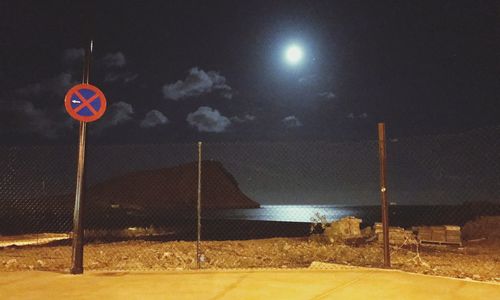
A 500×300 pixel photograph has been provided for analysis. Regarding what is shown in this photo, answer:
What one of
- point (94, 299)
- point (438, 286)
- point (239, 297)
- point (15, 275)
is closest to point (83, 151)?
point (15, 275)

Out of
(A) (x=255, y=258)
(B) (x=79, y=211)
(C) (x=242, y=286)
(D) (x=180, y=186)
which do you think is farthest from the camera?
(D) (x=180, y=186)

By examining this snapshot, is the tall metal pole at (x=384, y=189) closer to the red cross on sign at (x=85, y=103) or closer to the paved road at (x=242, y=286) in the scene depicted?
the paved road at (x=242, y=286)

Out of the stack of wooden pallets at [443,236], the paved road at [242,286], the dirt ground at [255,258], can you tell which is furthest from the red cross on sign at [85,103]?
the stack of wooden pallets at [443,236]

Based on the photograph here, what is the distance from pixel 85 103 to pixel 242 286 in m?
3.32

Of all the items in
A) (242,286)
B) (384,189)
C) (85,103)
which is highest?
(85,103)

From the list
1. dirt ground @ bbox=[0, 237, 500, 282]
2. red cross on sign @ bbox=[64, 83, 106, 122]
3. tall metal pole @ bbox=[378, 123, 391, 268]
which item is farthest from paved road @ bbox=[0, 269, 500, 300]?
dirt ground @ bbox=[0, 237, 500, 282]

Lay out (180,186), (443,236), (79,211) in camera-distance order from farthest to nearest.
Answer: (180,186)
(443,236)
(79,211)

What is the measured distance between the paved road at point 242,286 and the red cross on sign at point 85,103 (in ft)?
7.24

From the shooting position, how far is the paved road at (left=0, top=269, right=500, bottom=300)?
4555 millimetres

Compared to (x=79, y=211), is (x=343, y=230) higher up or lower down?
lower down

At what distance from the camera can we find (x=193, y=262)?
10695 millimetres

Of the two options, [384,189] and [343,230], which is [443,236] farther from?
[384,189]

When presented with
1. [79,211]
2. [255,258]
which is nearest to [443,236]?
[255,258]

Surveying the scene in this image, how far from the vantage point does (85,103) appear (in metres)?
5.83
